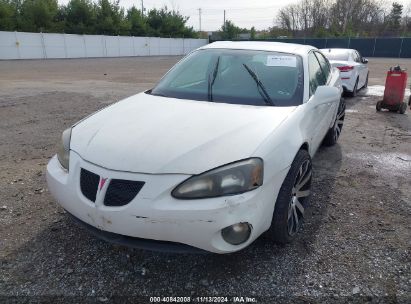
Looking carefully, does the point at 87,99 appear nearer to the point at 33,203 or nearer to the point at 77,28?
the point at 33,203

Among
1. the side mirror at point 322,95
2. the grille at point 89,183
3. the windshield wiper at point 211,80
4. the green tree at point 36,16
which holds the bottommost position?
the grille at point 89,183

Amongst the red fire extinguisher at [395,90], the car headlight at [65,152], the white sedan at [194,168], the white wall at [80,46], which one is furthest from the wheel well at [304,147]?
the white wall at [80,46]

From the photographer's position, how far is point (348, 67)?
362 inches

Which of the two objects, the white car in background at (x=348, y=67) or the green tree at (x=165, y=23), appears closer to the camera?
the white car in background at (x=348, y=67)

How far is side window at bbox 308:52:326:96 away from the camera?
3477 millimetres

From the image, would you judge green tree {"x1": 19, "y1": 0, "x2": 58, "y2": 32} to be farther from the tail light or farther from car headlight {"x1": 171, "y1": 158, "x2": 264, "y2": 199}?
car headlight {"x1": 171, "y1": 158, "x2": 264, "y2": 199}

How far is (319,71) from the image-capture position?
419 centimetres

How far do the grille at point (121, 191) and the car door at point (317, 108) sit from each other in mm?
1780

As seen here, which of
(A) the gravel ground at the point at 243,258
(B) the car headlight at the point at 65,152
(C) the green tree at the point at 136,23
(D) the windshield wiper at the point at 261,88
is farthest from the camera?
(C) the green tree at the point at 136,23

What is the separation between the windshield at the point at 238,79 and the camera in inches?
121

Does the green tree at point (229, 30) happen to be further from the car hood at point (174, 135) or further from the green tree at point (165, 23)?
the car hood at point (174, 135)

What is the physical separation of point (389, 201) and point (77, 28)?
42642 mm

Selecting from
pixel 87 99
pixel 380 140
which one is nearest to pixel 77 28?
pixel 87 99

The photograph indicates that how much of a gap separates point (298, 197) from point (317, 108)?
1.01 meters
